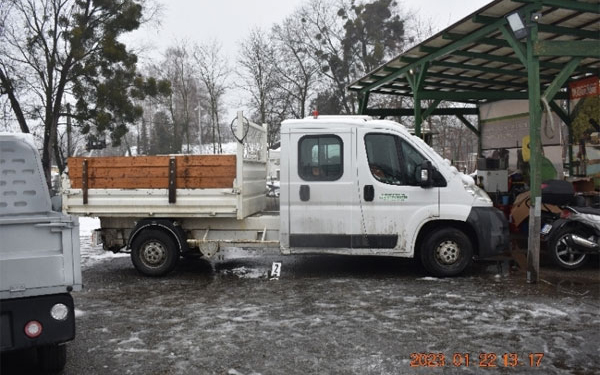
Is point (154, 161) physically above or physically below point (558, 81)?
below

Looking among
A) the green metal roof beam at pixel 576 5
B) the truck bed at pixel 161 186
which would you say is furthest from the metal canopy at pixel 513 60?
the truck bed at pixel 161 186

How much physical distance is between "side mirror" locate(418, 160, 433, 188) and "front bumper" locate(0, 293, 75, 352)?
5.08 meters

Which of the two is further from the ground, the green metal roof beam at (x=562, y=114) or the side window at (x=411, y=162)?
the green metal roof beam at (x=562, y=114)

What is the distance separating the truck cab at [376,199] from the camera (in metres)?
7.43

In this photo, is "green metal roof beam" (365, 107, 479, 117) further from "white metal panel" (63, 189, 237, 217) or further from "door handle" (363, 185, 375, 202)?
"white metal panel" (63, 189, 237, 217)

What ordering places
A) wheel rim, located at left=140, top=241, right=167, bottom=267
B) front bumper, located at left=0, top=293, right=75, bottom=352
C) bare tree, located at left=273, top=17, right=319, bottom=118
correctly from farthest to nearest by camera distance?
bare tree, located at left=273, top=17, right=319, bottom=118
wheel rim, located at left=140, top=241, right=167, bottom=267
front bumper, located at left=0, top=293, right=75, bottom=352

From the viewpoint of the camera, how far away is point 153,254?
7.97 m

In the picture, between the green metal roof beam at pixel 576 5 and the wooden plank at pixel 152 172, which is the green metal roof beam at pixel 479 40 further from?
the wooden plank at pixel 152 172

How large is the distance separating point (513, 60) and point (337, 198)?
19.8ft

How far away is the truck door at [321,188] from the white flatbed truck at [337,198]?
0.01 metres

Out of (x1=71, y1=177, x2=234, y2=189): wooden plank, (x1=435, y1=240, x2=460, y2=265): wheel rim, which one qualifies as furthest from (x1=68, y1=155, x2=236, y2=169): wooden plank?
(x1=435, y1=240, x2=460, y2=265): wheel rim

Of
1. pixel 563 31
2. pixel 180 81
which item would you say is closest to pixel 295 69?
pixel 180 81

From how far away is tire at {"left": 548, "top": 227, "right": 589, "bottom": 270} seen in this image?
818 centimetres
